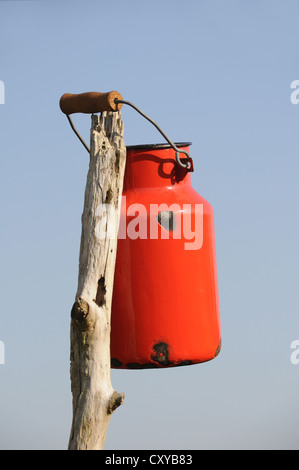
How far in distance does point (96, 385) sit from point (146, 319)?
0.46 metres

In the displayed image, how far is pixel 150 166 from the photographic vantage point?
12.5ft

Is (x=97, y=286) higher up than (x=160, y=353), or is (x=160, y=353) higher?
(x=97, y=286)

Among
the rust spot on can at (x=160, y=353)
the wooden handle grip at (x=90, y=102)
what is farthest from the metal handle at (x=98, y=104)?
the rust spot on can at (x=160, y=353)

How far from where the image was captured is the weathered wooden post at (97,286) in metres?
3.33

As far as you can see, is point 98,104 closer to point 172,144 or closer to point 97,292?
point 172,144

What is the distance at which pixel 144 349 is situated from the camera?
370 cm

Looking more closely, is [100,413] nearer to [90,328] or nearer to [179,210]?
[90,328]

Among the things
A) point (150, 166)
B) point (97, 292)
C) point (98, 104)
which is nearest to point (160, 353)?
point (97, 292)

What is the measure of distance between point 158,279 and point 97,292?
0.35 meters

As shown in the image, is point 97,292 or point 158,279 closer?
point 97,292

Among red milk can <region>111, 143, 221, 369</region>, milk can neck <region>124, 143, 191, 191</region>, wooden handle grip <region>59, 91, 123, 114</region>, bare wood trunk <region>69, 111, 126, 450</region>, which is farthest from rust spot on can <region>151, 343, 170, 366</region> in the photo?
wooden handle grip <region>59, 91, 123, 114</region>

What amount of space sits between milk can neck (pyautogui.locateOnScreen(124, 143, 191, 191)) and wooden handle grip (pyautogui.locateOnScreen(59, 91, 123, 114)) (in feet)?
0.80

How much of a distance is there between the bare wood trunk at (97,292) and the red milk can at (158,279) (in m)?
0.18
